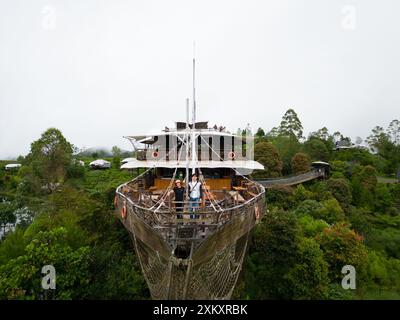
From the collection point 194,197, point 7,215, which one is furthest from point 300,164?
point 7,215

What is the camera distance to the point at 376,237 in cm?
2142

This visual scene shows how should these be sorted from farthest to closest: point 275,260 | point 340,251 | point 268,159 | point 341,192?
point 268,159
point 341,192
point 340,251
point 275,260

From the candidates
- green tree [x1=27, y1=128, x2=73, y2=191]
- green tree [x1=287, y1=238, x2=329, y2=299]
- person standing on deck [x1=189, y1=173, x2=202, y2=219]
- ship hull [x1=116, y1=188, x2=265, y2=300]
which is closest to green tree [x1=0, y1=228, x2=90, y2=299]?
ship hull [x1=116, y1=188, x2=265, y2=300]

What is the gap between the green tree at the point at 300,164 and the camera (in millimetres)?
30312

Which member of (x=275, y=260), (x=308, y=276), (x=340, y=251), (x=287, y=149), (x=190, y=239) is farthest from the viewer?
(x=287, y=149)

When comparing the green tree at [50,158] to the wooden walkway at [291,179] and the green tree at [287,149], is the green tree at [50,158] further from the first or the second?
the green tree at [287,149]

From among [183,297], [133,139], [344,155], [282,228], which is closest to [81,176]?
[133,139]

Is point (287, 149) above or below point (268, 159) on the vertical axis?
above

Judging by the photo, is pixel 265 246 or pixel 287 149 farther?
pixel 287 149

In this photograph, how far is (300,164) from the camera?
30.5 metres

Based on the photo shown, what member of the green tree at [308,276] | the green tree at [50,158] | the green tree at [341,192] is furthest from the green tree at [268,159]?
the green tree at [50,158]

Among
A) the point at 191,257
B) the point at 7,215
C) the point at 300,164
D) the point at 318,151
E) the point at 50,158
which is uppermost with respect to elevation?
the point at 318,151

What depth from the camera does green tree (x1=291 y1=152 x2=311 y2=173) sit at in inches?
1193

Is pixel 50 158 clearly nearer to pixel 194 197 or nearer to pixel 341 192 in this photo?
pixel 194 197
